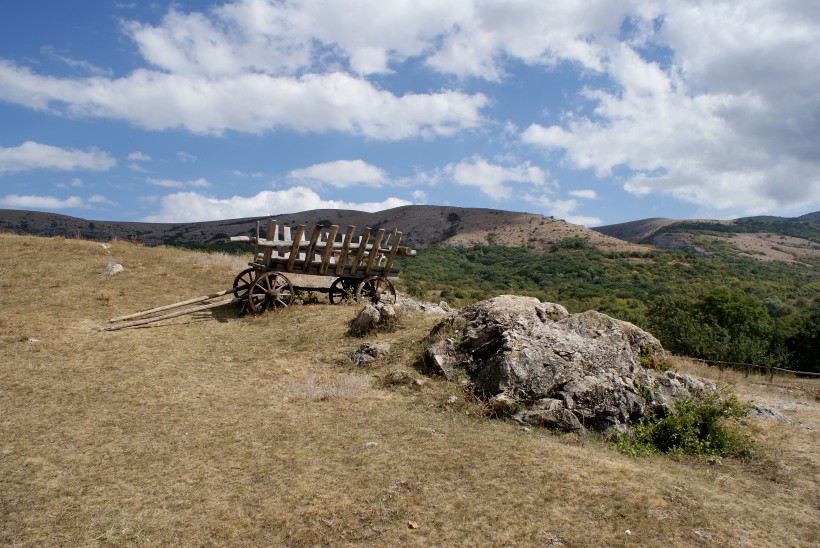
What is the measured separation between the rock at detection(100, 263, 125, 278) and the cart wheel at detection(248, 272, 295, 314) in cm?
564

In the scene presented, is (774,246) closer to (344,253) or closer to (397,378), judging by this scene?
(344,253)

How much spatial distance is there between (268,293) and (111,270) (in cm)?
617

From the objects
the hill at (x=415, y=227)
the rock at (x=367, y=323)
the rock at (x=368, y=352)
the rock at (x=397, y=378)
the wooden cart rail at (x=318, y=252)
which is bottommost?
the rock at (x=397, y=378)

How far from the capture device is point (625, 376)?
7.64 metres

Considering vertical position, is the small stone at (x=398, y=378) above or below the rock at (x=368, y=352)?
below

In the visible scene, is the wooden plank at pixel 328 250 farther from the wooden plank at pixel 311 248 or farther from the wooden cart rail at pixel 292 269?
the wooden plank at pixel 311 248

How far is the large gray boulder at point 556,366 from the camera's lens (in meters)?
7.11

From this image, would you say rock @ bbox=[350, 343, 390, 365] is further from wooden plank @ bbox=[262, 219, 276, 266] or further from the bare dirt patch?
the bare dirt patch

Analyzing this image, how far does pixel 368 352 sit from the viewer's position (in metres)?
9.70

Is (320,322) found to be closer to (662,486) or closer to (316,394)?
(316,394)

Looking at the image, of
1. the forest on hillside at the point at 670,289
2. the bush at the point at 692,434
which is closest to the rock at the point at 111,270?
the forest on hillside at the point at 670,289

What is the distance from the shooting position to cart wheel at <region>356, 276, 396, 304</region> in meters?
14.3

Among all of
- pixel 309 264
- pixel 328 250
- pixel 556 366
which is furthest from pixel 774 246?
pixel 556 366

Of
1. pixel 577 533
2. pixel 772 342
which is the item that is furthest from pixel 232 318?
pixel 772 342
